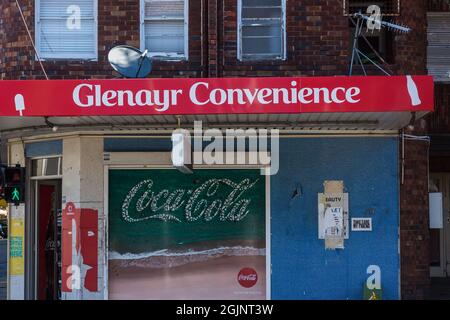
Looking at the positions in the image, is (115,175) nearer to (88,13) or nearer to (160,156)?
(160,156)

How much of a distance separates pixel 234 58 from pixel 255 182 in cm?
196

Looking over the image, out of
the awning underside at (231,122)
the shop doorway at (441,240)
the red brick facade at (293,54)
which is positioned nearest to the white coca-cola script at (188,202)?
the awning underside at (231,122)

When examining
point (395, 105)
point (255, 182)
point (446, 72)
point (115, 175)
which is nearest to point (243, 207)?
point (255, 182)

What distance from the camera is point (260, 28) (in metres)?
11.4

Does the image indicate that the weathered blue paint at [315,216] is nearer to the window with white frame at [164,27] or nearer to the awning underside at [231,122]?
the awning underside at [231,122]

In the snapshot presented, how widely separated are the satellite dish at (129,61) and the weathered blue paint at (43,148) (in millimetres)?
1932

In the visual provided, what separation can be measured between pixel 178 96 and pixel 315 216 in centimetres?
315

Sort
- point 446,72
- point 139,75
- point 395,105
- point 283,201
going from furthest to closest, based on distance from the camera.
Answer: point 446,72 → point 283,201 → point 139,75 → point 395,105

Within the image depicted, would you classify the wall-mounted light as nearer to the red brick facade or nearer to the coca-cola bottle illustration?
the red brick facade

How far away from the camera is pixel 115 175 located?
11203 millimetres

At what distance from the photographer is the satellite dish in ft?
33.5

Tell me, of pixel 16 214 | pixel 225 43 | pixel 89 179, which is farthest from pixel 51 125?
pixel 225 43

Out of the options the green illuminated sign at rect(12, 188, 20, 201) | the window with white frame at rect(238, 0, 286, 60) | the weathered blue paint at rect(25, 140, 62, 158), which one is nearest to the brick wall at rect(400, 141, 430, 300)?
the window with white frame at rect(238, 0, 286, 60)

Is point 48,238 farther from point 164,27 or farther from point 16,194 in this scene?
point 164,27
